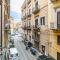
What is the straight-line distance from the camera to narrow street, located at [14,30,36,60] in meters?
1.53

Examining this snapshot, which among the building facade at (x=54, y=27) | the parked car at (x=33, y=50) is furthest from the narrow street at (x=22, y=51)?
the building facade at (x=54, y=27)

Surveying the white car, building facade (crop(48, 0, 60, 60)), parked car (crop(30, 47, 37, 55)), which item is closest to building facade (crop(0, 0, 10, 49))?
the white car

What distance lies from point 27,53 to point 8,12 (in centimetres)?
51

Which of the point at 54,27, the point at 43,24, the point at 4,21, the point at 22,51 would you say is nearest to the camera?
the point at 54,27

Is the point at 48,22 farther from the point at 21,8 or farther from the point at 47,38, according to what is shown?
the point at 21,8

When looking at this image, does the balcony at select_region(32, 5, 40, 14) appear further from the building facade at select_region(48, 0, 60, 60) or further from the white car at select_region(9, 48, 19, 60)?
the white car at select_region(9, 48, 19, 60)

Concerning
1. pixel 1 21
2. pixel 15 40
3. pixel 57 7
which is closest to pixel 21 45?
pixel 15 40

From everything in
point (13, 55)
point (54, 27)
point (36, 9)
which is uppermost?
point (36, 9)

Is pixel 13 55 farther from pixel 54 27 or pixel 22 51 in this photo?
pixel 54 27

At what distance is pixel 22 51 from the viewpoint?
5.15ft

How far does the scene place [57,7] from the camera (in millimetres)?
1333

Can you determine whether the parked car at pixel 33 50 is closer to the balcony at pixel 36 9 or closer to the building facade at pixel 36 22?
the building facade at pixel 36 22

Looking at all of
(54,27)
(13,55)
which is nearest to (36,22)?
(54,27)

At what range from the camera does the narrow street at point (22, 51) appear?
153cm
